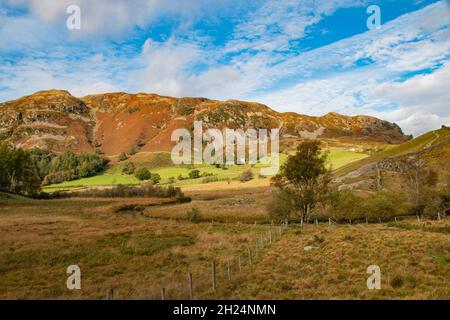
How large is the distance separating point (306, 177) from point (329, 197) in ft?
16.9

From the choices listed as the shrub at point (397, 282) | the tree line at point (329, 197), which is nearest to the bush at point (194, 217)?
the tree line at point (329, 197)

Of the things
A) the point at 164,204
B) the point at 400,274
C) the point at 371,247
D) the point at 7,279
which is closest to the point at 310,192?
the point at 371,247

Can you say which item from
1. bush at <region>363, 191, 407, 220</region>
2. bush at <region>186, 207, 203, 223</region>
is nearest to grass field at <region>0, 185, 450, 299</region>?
bush at <region>363, 191, 407, 220</region>

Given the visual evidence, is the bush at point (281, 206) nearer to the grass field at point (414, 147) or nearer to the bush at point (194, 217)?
the bush at point (194, 217)

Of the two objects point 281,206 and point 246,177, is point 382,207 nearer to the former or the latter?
point 281,206

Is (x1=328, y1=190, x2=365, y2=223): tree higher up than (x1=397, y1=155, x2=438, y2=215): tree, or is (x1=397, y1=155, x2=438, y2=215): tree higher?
(x1=397, y1=155, x2=438, y2=215): tree

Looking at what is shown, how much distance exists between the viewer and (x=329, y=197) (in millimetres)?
53844

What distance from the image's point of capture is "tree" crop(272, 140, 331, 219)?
173 ft

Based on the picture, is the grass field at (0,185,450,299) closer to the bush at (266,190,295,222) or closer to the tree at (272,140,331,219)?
the tree at (272,140,331,219)

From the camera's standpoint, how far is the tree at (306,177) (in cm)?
5278

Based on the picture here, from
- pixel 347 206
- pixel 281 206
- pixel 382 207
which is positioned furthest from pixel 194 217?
pixel 382 207

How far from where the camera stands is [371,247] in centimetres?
2770

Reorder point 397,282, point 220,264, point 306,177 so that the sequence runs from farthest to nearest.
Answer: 1. point 306,177
2. point 220,264
3. point 397,282
